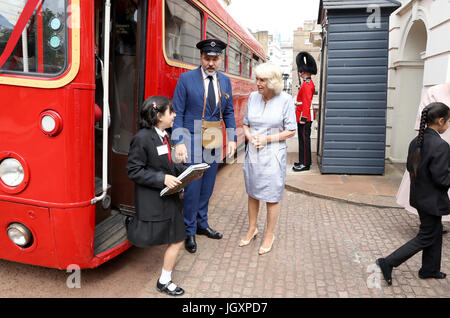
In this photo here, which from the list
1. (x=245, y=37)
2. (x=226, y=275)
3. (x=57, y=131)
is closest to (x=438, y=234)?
(x=226, y=275)

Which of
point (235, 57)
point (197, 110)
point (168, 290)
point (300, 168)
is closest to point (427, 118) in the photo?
point (197, 110)

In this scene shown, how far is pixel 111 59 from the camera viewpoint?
3857 mm

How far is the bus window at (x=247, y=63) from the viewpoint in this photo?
30.9ft

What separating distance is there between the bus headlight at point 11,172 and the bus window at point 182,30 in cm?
168

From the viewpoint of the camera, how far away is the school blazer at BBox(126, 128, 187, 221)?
115 inches

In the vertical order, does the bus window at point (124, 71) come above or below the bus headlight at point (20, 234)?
above

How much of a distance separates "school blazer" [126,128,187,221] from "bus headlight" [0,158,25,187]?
0.73 meters

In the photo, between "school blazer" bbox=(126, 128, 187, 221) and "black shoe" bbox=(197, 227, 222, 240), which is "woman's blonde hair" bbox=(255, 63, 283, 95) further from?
"black shoe" bbox=(197, 227, 222, 240)

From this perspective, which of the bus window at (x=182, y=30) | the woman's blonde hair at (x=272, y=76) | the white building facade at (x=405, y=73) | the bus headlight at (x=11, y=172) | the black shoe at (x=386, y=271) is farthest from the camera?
the white building facade at (x=405, y=73)

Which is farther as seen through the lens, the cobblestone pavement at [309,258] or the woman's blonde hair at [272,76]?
the woman's blonde hair at [272,76]

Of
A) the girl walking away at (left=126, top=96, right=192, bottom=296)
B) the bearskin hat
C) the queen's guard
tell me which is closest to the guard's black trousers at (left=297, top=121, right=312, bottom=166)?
the queen's guard

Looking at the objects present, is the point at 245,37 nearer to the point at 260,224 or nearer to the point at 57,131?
the point at 260,224

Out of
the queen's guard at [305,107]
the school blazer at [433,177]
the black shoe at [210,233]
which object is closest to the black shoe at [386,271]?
the school blazer at [433,177]

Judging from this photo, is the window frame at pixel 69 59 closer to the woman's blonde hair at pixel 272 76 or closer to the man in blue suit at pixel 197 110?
the man in blue suit at pixel 197 110
